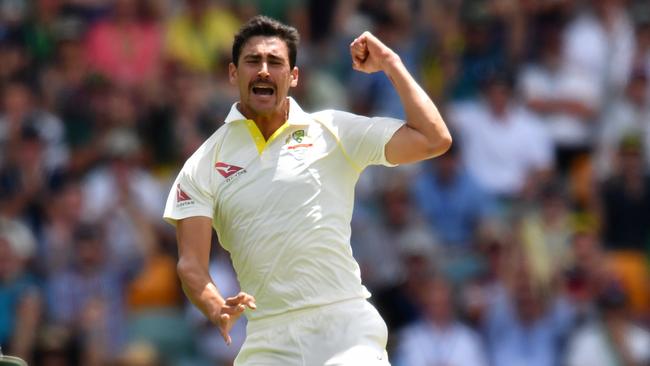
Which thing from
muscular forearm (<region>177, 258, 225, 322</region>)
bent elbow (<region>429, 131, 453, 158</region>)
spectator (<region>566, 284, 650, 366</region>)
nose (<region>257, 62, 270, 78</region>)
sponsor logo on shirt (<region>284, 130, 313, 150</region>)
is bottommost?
spectator (<region>566, 284, 650, 366</region>)

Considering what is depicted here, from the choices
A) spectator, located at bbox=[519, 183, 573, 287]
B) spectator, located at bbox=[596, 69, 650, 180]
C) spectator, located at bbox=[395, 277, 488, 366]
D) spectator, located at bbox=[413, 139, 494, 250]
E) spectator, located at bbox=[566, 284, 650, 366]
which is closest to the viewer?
spectator, located at bbox=[395, 277, 488, 366]

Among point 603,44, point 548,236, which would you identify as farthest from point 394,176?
point 603,44

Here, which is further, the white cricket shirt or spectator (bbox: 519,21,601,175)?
spectator (bbox: 519,21,601,175)

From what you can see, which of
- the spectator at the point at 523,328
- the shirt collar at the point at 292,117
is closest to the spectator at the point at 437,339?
the spectator at the point at 523,328

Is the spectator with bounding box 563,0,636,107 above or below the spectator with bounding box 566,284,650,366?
above

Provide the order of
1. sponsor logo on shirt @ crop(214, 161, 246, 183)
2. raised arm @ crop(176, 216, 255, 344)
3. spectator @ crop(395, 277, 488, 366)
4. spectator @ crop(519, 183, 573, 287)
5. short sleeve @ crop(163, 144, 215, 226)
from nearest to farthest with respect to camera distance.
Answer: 1. raised arm @ crop(176, 216, 255, 344)
2. short sleeve @ crop(163, 144, 215, 226)
3. sponsor logo on shirt @ crop(214, 161, 246, 183)
4. spectator @ crop(395, 277, 488, 366)
5. spectator @ crop(519, 183, 573, 287)

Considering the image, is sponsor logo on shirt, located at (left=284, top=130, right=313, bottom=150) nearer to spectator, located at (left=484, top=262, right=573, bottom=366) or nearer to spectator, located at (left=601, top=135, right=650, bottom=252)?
spectator, located at (left=484, top=262, right=573, bottom=366)

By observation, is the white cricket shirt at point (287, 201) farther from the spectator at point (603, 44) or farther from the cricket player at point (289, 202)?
the spectator at point (603, 44)

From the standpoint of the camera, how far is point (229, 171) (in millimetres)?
6648

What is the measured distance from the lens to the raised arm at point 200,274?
6176 mm

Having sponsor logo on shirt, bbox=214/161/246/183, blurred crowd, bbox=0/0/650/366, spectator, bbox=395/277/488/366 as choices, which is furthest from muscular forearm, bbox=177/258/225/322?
spectator, bbox=395/277/488/366

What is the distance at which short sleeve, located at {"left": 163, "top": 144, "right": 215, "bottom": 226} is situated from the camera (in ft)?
21.4

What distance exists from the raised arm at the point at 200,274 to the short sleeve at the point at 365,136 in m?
0.70

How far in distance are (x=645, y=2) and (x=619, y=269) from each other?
10.8 ft
